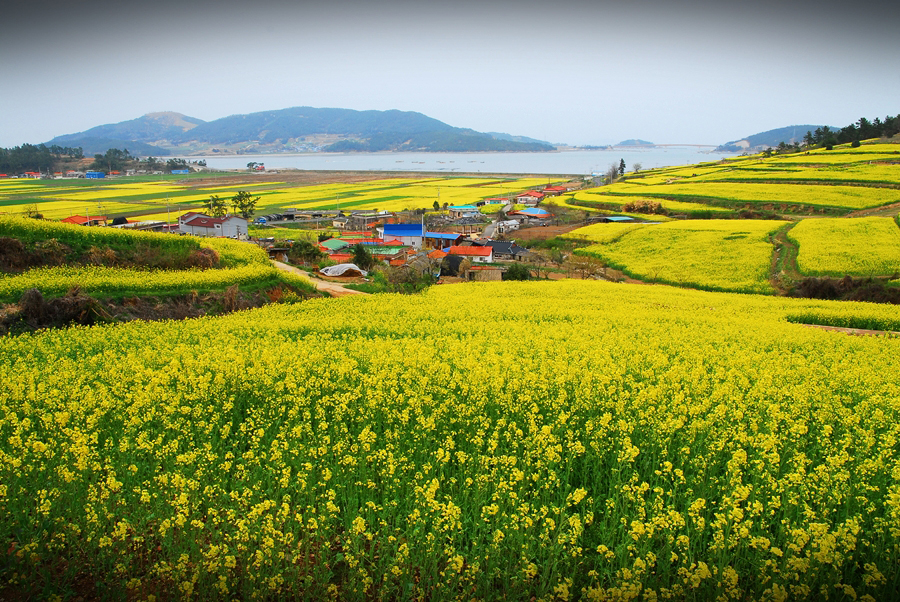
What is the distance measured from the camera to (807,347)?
46.6ft

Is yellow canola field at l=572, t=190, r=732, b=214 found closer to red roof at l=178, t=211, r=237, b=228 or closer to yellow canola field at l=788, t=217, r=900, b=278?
yellow canola field at l=788, t=217, r=900, b=278

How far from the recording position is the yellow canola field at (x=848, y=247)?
28953 millimetres

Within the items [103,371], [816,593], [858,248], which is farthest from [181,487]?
[858,248]

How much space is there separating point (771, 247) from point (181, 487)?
39676 millimetres

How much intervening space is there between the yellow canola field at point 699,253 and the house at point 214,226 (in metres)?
28.2

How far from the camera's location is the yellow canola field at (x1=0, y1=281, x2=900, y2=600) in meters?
5.27

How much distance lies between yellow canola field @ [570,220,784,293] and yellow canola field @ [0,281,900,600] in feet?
67.5

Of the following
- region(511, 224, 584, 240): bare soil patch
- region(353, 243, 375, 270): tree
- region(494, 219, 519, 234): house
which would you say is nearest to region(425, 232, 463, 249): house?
region(511, 224, 584, 240): bare soil patch

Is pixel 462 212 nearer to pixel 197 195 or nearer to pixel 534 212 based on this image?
pixel 534 212

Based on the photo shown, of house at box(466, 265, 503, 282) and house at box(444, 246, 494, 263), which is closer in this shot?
house at box(466, 265, 503, 282)

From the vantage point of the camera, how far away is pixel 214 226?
147 feet

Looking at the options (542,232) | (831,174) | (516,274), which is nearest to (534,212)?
(542,232)

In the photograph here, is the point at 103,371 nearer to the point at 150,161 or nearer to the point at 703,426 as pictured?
the point at 703,426

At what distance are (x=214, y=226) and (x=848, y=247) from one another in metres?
45.0
